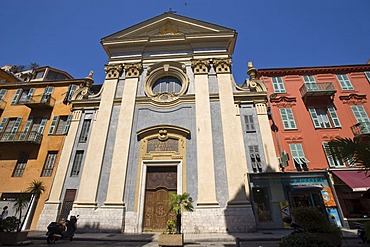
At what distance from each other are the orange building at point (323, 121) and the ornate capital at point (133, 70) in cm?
1014

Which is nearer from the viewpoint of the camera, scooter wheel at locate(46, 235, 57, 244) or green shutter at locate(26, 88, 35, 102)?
scooter wheel at locate(46, 235, 57, 244)

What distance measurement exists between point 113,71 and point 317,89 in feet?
53.0

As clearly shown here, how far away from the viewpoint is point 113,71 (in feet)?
53.0

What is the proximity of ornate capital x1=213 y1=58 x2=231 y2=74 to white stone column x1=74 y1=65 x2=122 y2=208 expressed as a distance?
7.74 metres

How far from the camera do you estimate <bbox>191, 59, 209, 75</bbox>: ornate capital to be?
15414 mm

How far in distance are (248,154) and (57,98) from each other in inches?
630

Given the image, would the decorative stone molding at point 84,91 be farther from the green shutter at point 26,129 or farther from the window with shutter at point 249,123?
the window with shutter at point 249,123

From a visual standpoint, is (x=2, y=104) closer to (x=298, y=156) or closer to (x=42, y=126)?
(x=42, y=126)

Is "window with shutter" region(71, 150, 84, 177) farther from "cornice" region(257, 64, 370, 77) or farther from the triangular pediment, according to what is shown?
"cornice" region(257, 64, 370, 77)

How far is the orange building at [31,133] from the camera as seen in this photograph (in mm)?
13883

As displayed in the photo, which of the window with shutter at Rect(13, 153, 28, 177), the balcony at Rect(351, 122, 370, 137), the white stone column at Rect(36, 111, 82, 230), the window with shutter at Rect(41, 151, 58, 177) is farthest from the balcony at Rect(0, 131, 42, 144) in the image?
the balcony at Rect(351, 122, 370, 137)

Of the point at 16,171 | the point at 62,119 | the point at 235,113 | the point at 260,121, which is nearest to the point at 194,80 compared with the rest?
the point at 235,113

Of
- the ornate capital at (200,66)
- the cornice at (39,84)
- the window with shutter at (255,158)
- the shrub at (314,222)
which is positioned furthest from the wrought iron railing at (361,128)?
the cornice at (39,84)

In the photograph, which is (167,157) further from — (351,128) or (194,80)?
(351,128)
